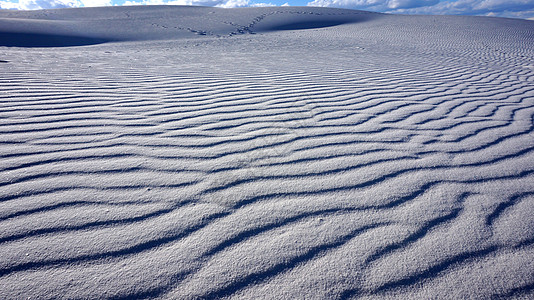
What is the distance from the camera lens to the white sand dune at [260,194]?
1.27 meters

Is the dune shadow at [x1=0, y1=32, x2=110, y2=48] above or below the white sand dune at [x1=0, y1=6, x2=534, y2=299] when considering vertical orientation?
above

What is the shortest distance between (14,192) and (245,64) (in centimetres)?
522

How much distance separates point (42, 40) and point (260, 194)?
14.9 meters

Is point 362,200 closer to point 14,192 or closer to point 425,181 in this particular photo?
point 425,181

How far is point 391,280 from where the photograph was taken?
1270 millimetres

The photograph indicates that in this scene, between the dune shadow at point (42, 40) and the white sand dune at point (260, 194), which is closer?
the white sand dune at point (260, 194)

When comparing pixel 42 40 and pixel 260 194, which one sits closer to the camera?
pixel 260 194

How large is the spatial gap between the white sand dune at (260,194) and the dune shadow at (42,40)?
33.5ft

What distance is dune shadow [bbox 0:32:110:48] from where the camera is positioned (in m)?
11.4

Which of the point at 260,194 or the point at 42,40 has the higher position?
the point at 42,40

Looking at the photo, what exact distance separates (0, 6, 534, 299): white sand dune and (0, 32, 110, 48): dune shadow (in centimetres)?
1020

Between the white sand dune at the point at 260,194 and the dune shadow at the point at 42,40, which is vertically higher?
the dune shadow at the point at 42,40

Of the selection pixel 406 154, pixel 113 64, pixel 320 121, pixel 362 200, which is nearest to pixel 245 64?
pixel 113 64

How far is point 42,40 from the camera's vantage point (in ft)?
39.6
